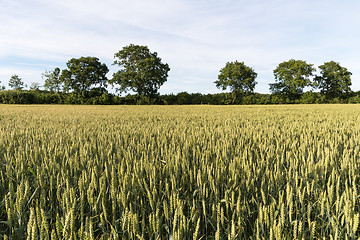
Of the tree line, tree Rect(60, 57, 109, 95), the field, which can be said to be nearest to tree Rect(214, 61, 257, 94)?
the tree line

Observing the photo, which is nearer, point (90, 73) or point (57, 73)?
point (90, 73)

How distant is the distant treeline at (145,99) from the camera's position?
32000 mm

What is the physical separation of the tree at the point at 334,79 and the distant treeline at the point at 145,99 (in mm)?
2899

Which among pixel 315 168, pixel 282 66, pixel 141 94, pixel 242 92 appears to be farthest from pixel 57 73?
pixel 315 168

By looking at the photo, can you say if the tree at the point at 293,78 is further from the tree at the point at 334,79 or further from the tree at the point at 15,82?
the tree at the point at 15,82

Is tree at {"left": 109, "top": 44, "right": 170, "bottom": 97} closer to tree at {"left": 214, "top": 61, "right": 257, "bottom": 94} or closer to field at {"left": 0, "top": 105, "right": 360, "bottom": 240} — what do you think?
tree at {"left": 214, "top": 61, "right": 257, "bottom": 94}

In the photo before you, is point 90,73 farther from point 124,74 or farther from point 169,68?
point 169,68

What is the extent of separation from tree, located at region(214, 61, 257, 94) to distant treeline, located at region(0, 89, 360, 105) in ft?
16.8

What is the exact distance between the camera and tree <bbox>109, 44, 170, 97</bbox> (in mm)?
36438

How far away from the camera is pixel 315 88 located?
44.1m

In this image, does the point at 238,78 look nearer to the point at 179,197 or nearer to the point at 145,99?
the point at 145,99

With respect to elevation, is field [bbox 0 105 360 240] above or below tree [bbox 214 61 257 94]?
below

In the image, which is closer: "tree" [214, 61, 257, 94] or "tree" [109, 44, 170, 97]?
"tree" [109, 44, 170, 97]

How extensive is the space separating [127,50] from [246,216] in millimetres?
41414
